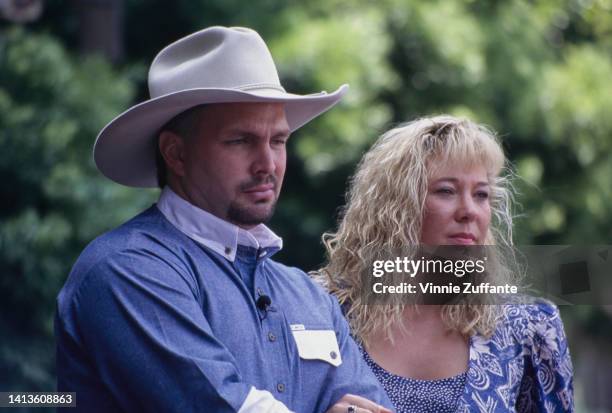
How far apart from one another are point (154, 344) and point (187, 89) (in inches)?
25.9

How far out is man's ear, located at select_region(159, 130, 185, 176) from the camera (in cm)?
282

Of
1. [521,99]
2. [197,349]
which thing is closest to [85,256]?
[197,349]

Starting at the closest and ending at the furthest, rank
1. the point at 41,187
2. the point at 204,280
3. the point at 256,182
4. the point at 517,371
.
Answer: the point at 204,280, the point at 256,182, the point at 517,371, the point at 41,187

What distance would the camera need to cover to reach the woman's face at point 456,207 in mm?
3486

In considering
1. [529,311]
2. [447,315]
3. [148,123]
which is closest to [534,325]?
[529,311]

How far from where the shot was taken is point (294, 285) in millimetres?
2926

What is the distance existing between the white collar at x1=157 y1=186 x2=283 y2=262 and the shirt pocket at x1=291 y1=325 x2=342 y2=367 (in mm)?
231

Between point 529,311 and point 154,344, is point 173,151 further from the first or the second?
point 529,311

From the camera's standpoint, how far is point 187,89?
278 cm

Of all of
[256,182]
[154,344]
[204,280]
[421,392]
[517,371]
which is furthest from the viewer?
[517,371]

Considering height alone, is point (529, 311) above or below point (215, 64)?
below

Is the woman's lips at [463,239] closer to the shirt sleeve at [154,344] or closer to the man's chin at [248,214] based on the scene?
the man's chin at [248,214]

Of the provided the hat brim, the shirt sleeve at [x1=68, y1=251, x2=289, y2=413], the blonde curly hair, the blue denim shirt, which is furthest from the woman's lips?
the shirt sleeve at [x1=68, y1=251, x2=289, y2=413]

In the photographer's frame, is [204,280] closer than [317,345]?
Yes
